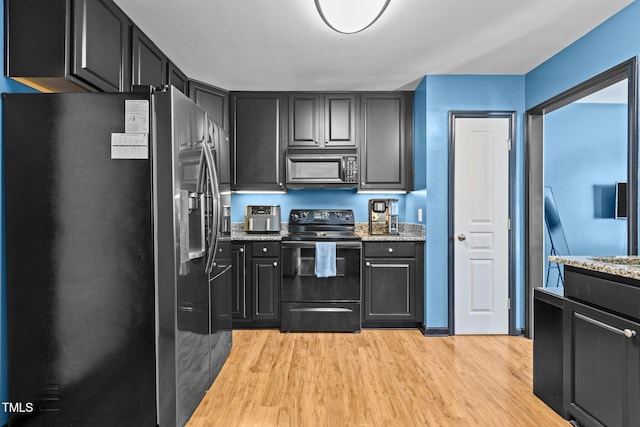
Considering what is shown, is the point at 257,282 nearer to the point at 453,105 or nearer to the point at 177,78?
the point at 177,78

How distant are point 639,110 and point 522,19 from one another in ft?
3.05

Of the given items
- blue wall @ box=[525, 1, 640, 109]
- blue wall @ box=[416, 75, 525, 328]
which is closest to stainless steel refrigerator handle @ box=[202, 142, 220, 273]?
blue wall @ box=[416, 75, 525, 328]

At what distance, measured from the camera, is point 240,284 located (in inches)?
138

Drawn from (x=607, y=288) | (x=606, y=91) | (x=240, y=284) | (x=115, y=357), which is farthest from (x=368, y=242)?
(x=606, y=91)

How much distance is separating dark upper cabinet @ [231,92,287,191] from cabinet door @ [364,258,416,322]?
4.67 ft

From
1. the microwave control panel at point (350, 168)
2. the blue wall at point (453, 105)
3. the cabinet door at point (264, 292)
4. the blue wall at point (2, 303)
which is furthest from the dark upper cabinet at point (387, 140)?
the blue wall at point (2, 303)

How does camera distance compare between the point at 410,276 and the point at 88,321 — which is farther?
the point at 410,276

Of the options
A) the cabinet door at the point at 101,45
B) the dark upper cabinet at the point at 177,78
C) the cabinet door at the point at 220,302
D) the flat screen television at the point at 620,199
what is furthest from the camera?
the flat screen television at the point at 620,199

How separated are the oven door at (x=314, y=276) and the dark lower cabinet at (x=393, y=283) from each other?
140 mm

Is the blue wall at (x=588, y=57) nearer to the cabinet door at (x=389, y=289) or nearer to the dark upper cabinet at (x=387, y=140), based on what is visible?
the dark upper cabinet at (x=387, y=140)

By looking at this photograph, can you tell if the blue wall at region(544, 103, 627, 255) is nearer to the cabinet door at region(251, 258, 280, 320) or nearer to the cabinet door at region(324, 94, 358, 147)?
the cabinet door at region(324, 94, 358, 147)

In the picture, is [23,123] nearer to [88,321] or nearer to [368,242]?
[88,321]

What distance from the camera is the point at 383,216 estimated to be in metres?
3.91

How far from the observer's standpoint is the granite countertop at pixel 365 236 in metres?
3.50
